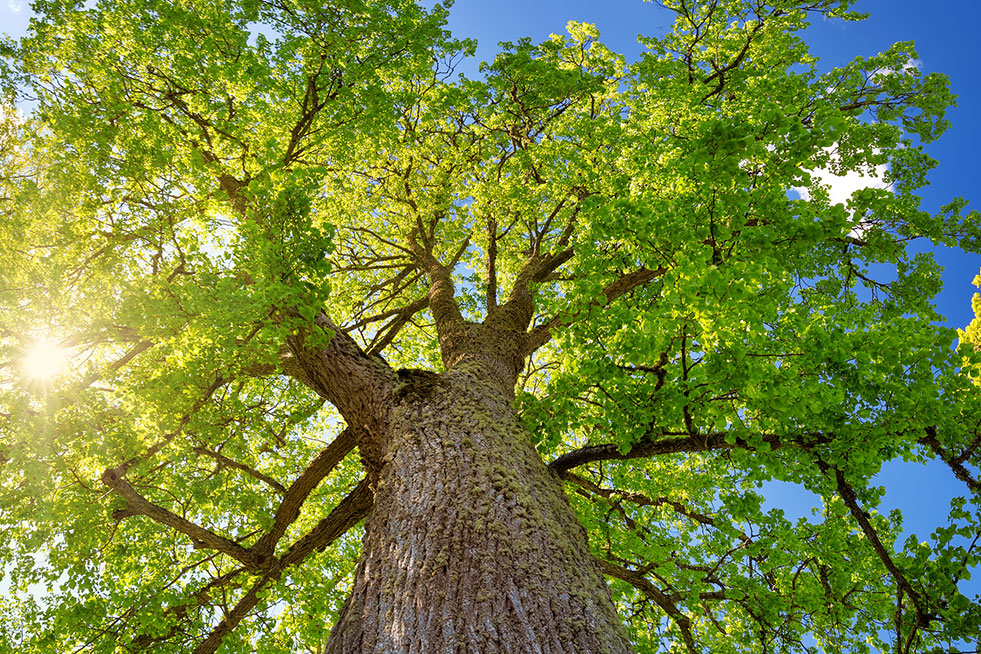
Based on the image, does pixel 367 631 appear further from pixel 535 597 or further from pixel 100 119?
pixel 100 119

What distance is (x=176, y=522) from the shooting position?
16.1ft

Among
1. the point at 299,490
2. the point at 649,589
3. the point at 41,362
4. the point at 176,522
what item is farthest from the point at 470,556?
the point at 41,362

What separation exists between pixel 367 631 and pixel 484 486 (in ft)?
3.71

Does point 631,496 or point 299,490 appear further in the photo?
point 631,496

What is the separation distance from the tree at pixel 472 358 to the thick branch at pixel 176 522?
1.4 inches

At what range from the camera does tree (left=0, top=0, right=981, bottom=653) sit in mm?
3531

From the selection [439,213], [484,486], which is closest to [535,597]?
[484,486]

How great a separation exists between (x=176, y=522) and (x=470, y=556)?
3.80 meters

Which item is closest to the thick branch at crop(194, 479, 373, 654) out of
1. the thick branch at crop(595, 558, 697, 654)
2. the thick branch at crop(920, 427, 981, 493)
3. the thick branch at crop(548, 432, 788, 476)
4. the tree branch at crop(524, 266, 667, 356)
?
the thick branch at crop(548, 432, 788, 476)

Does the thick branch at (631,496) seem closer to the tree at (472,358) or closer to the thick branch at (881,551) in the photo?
the tree at (472,358)

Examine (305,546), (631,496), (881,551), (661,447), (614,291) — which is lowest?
(881,551)

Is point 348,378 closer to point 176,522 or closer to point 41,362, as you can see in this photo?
point 176,522

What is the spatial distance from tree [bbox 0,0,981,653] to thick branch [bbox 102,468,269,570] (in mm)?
34

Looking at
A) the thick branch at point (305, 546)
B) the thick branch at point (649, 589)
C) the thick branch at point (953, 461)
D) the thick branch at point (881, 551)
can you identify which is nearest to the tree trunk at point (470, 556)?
the thick branch at point (305, 546)
